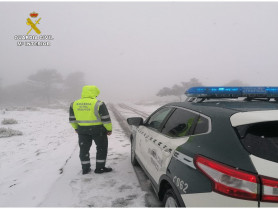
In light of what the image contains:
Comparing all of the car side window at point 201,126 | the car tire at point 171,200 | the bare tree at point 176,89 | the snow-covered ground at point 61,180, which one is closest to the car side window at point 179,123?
the car side window at point 201,126

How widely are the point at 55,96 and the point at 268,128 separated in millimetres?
82749

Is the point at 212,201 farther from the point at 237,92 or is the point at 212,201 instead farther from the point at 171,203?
the point at 237,92

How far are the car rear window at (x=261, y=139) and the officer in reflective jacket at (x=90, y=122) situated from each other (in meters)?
3.01

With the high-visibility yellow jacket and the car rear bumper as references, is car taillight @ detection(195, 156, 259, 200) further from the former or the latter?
the high-visibility yellow jacket

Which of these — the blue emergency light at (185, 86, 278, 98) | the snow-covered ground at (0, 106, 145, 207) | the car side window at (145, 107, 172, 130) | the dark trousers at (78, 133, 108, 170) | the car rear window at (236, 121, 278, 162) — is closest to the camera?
the car rear window at (236, 121, 278, 162)

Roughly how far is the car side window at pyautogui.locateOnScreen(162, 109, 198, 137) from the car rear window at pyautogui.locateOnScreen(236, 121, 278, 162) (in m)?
0.70

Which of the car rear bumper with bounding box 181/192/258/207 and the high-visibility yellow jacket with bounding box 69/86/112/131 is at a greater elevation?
the high-visibility yellow jacket with bounding box 69/86/112/131

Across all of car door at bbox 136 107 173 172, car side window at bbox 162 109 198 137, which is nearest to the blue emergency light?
car side window at bbox 162 109 198 137

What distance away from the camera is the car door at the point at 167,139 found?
92.5 inches

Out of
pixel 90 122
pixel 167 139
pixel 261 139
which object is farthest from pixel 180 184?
pixel 90 122

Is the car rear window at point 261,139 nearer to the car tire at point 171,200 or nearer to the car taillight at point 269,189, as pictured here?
the car taillight at point 269,189

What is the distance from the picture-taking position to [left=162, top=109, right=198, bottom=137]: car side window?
2402 mm

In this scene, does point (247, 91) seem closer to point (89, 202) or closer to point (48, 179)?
point (89, 202)

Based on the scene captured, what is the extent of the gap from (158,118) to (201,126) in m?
1.44
